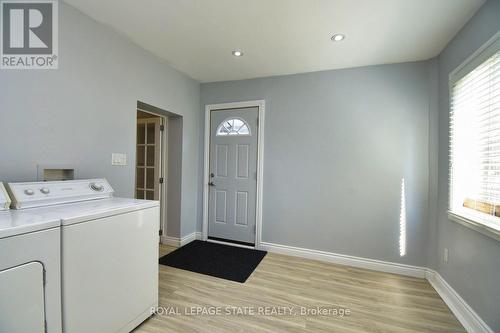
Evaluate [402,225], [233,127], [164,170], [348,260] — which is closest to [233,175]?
[233,127]

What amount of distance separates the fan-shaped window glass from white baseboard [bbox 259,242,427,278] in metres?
1.68

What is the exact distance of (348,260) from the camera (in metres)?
2.62

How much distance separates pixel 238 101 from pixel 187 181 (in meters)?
1.44

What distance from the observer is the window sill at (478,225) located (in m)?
1.37

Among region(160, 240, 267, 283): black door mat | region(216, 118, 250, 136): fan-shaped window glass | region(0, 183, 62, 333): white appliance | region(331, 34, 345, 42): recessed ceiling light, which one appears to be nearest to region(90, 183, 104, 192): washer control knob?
region(0, 183, 62, 333): white appliance

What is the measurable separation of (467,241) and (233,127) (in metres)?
2.79

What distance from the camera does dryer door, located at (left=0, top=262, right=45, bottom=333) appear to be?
0.90 m

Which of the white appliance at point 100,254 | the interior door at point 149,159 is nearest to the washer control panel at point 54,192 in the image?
the white appliance at point 100,254

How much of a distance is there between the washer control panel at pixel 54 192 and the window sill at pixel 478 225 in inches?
112

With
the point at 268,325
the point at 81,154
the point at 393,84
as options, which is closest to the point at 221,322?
the point at 268,325

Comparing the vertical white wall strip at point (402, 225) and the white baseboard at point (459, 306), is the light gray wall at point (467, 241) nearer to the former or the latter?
the white baseboard at point (459, 306)

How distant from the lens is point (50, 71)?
1.60 metres

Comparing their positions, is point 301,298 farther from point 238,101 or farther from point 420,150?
point 238,101

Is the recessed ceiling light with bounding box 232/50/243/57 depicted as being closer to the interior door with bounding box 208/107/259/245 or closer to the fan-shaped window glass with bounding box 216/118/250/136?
the interior door with bounding box 208/107/259/245
